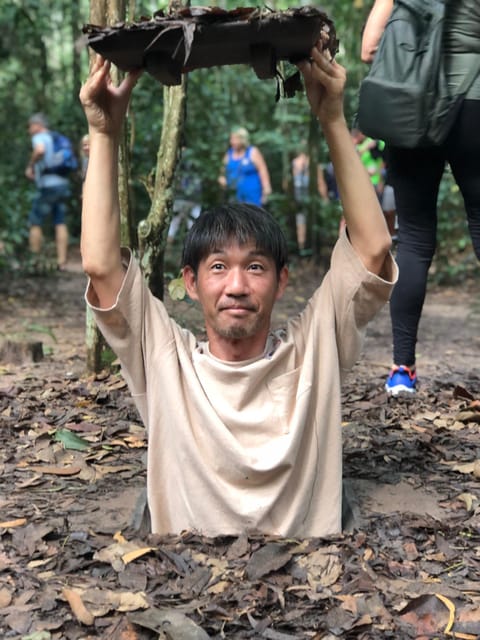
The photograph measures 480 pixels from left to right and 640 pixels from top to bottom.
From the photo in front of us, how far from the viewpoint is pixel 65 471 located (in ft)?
11.5

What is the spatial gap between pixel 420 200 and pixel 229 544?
6.55 feet

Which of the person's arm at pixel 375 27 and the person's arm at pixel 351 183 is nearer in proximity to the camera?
the person's arm at pixel 351 183

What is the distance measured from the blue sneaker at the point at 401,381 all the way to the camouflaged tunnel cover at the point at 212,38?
2.05m

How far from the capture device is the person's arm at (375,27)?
4098mm

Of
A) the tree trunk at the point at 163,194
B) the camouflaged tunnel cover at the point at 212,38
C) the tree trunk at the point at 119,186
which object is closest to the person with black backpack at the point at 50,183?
the tree trunk at the point at 119,186

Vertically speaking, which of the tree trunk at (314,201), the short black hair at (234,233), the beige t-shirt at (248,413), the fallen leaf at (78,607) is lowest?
the tree trunk at (314,201)

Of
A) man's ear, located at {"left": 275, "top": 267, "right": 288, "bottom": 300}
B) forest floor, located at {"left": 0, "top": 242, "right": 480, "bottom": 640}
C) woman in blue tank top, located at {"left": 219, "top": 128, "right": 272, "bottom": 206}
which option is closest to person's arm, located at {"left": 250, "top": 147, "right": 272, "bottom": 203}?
woman in blue tank top, located at {"left": 219, "top": 128, "right": 272, "bottom": 206}

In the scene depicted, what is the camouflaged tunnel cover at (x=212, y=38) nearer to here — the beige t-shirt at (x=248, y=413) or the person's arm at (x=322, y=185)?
the beige t-shirt at (x=248, y=413)

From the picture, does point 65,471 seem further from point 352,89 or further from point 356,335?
point 352,89

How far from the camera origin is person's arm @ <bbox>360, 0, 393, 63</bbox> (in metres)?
4.10

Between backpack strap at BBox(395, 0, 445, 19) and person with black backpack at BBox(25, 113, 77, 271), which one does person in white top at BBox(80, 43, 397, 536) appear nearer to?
backpack strap at BBox(395, 0, 445, 19)

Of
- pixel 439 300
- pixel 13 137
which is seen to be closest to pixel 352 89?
pixel 439 300

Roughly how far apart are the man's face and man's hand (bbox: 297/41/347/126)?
19.0 inches

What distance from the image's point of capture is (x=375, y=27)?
4117 mm
